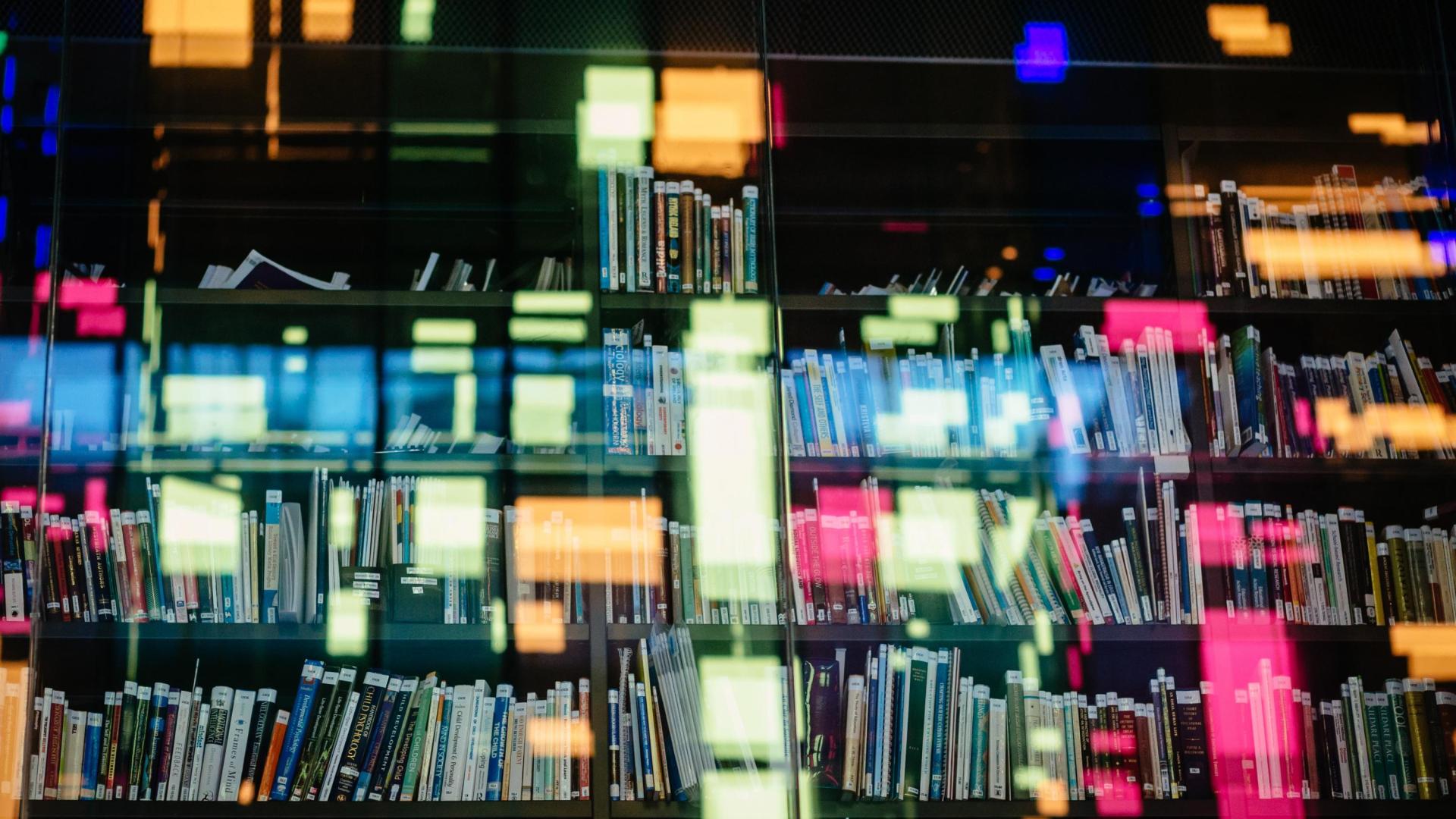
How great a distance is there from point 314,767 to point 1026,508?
52.0 inches

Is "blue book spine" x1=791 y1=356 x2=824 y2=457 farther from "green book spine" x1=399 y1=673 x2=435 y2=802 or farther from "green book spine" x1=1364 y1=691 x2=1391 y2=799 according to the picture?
"green book spine" x1=1364 y1=691 x2=1391 y2=799

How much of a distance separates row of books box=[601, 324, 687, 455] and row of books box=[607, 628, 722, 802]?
34cm

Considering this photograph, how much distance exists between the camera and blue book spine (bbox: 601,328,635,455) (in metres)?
2.47

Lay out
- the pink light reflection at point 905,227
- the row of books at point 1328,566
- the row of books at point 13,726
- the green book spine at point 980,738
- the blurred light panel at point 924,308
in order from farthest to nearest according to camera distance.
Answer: the pink light reflection at point 905,227
the blurred light panel at point 924,308
the row of books at point 1328,566
the green book spine at point 980,738
the row of books at point 13,726

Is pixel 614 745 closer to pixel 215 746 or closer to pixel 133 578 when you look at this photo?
pixel 215 746

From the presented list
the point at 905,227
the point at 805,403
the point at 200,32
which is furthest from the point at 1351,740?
the point at 200,32

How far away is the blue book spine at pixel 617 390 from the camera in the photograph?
97.4 inches

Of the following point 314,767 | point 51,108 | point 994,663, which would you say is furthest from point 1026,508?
point 51,108

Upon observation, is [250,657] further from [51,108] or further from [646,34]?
[646,34]

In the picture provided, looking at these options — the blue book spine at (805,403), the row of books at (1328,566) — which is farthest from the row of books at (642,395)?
the row of books at (1328,566)

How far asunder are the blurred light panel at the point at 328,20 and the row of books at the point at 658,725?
1278mm

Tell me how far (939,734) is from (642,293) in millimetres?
947

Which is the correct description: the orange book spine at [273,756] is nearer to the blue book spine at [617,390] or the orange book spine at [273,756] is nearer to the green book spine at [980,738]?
the blue book spine at [617,390]

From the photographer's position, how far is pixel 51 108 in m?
2.46
